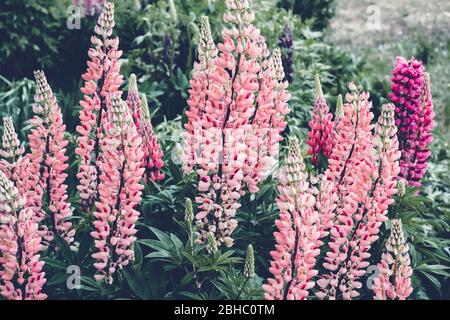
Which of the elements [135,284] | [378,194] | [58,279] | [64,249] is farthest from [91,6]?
[378,194]

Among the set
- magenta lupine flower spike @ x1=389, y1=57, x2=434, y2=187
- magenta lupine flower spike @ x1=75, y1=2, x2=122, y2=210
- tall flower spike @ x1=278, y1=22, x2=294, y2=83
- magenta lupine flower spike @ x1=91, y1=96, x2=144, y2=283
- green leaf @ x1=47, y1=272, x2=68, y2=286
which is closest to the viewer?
magenta lupine flower spike @ x1=91, y1=96, x2=144, y2=283

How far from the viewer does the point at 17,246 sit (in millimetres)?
2812

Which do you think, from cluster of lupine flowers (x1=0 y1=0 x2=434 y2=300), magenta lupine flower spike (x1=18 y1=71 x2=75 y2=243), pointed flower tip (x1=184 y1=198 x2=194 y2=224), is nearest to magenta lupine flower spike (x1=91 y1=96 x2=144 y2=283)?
cluster of lupine flowers (x1=0 y1=0 x2=434 y2=300)

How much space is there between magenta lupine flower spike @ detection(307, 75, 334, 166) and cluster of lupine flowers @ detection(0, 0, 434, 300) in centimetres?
35

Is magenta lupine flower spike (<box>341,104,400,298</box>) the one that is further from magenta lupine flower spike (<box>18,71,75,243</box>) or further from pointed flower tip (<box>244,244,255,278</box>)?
magenta lupine flower spike (<box>18,71,75,243</box>)

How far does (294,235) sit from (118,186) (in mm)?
744

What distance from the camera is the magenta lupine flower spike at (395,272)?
9.25 ft

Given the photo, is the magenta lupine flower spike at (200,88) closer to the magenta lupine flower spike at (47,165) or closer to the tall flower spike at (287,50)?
the magenta lupine flower spike at (47,165)

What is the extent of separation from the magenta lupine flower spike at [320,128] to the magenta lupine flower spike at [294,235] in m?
1.09

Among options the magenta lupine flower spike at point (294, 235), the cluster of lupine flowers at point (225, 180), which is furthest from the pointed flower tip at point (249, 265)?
the magenta lupine flower spike at point (294, 235)

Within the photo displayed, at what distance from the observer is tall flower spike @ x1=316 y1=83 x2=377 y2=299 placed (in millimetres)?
3027

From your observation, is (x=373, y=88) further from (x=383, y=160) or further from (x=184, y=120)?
(x=383, y=160)

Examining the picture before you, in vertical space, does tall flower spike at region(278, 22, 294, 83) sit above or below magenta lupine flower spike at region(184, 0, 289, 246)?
above

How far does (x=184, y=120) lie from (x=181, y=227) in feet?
5.09
